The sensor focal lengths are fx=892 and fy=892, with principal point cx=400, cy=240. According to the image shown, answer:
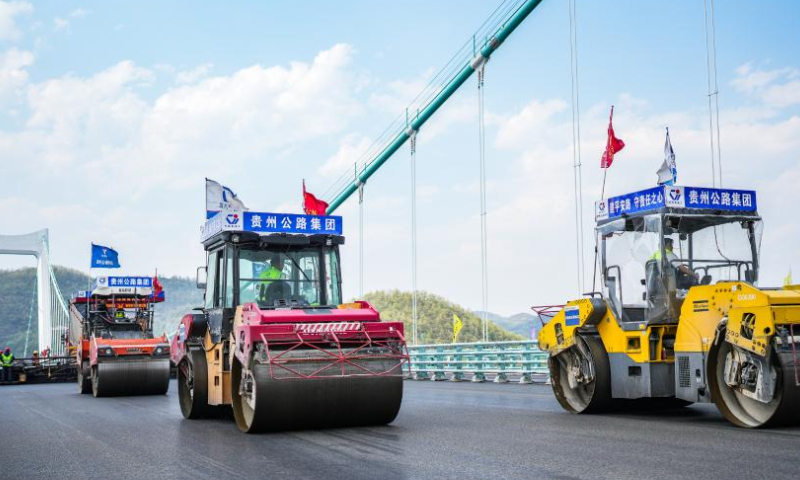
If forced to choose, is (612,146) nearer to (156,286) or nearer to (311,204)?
(311,204)

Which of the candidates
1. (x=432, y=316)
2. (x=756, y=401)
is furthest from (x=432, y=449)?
(x=432, y=316)

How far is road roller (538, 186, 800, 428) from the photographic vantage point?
28.9 feet

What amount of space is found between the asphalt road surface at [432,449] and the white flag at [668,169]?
3.88 metres

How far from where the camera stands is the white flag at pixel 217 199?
17047mm

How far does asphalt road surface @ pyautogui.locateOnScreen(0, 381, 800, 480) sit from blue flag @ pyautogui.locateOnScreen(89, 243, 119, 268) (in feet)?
76.5

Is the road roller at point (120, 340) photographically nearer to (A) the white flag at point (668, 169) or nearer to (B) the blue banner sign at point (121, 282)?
(B) the blue banner sign at point (121, 282)

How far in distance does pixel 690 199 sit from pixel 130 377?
1463 centimetres

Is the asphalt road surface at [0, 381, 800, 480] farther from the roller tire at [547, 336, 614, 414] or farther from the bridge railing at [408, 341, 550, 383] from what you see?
the bridge railing at [408, 341, 550, 383]

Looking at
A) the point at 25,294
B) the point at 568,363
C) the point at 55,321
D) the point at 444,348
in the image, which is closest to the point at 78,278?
the point at 25,294

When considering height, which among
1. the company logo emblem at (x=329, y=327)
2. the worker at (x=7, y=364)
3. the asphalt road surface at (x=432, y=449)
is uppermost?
the company logo emblem at (x=329, y=327)

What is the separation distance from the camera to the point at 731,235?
35.7ft

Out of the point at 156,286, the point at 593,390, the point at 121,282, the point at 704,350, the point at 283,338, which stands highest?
the point at 121,282

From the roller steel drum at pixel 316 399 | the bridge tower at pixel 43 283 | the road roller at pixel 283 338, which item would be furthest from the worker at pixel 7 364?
the roller steel drum at pixel 316 399

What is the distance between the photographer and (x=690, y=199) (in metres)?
10.8
